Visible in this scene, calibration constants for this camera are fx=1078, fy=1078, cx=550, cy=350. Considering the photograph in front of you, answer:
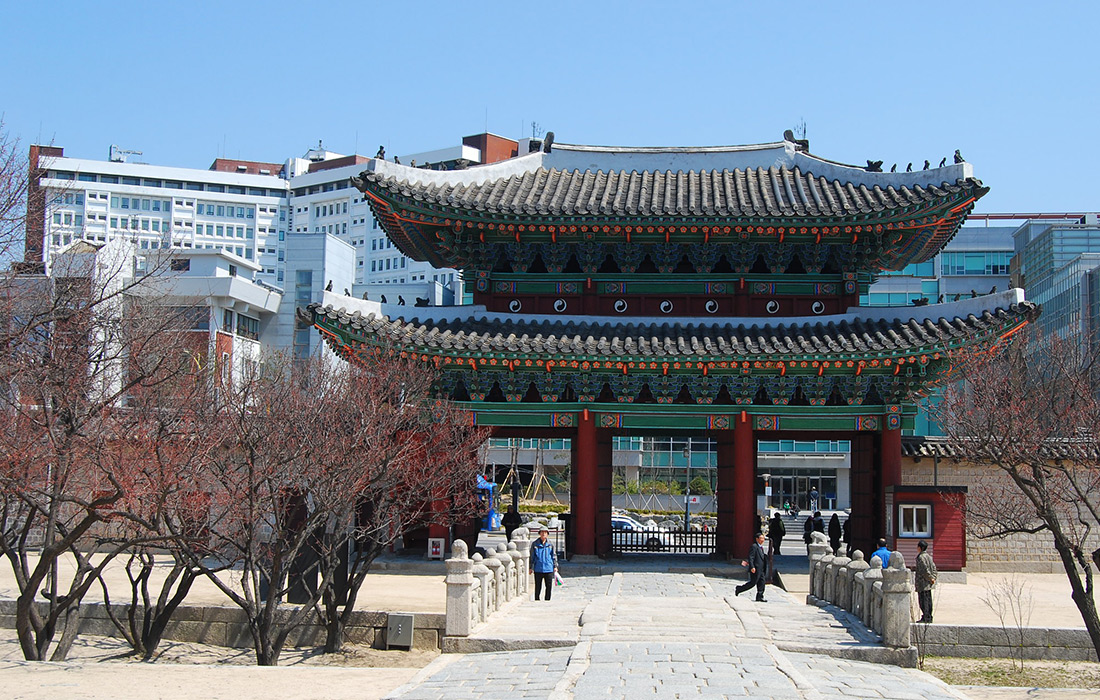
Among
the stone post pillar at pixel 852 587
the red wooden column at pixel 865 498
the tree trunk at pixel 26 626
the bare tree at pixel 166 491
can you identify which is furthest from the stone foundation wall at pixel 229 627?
the red wooden column at pixel 865 498

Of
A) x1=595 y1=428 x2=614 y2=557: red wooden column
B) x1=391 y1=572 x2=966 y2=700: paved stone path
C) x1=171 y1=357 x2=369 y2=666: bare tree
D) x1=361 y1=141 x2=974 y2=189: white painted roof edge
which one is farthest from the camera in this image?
x1=361 y1=141 x2=974 y2=189: white painted roof edge

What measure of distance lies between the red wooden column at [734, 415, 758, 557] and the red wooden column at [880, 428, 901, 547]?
3.15 metres

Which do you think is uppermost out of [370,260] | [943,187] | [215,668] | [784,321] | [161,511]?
[370,260]

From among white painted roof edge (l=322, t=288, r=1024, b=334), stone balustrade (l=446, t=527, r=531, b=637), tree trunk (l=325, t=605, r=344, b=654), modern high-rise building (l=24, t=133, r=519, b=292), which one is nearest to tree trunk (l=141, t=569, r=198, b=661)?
tree trunk (l=325, t=605, r=344, b=654)

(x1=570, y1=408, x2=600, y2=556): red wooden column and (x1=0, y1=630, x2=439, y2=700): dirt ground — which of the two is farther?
(x1=570, y1=408, x2=600, y2=556): red wooden column

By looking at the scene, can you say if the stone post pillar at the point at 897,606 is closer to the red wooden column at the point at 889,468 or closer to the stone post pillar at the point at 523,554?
the stone post pillar at the point at 523,554

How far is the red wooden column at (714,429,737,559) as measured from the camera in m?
27.2

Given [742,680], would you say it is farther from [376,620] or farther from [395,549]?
[395,549]

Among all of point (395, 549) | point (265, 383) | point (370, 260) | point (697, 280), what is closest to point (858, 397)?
point (697, 280)

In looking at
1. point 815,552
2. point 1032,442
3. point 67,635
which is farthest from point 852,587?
point 67,635

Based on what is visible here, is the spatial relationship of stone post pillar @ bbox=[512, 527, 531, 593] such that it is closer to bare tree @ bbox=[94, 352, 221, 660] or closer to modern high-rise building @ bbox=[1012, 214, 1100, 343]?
bare tree @ bbox=[94, 352, 221, 660]

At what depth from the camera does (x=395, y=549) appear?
93.2 ft

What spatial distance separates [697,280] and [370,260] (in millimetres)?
95940

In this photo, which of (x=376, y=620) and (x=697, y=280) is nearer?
(x=376, y=620)
